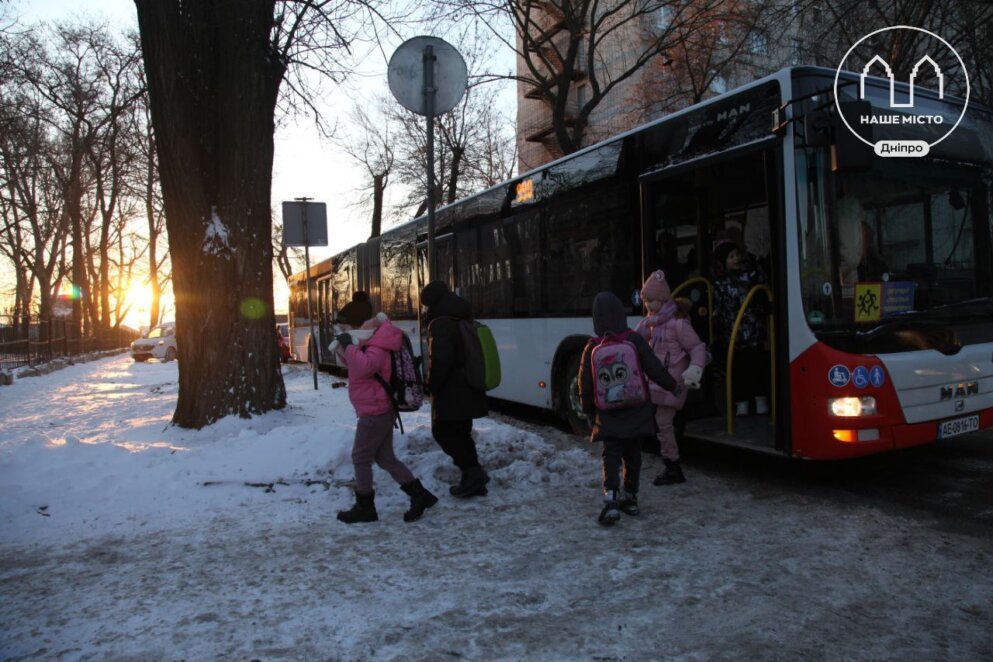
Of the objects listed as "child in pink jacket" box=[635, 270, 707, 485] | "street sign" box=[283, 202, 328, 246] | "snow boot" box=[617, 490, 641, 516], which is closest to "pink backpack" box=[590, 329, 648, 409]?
"snow boot" box=[617, 490, 641, 516]

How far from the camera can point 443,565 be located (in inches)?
163

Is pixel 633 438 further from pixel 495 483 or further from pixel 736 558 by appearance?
pixel 495 483

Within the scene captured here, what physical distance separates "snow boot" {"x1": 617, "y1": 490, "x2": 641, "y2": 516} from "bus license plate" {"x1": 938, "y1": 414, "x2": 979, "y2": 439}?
2.28 m

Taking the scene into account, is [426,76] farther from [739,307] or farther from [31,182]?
[31,182]

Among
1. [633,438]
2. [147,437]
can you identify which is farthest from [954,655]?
[147,437]

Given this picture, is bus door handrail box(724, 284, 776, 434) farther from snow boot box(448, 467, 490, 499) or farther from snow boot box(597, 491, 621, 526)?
snow boot box(448, 467, 490, 499)

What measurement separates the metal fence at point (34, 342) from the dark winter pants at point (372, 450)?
60.6ft

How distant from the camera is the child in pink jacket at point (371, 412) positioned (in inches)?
189

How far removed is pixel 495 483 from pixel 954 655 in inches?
134

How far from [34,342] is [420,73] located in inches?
878

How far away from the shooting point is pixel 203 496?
18.0 ft

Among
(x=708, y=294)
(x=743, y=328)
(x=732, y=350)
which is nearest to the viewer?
(x=732, y=350)

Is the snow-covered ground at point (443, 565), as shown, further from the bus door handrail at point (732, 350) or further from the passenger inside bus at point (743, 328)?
the passenger inside bus at point (743, 328)

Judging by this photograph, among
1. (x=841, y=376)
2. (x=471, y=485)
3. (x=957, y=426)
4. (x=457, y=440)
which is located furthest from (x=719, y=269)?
(x=471, y=485)
